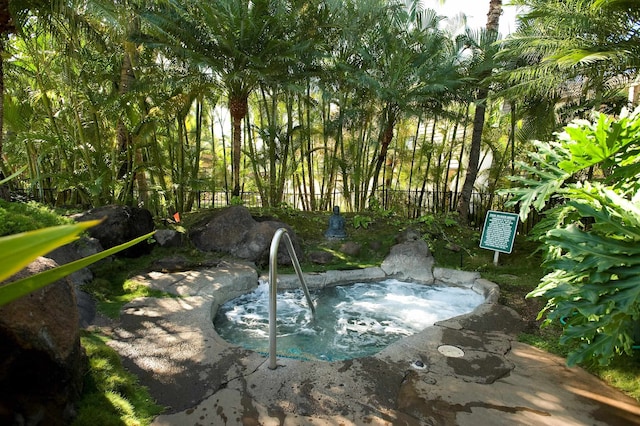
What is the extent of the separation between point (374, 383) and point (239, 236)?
Answer: 14.1ft

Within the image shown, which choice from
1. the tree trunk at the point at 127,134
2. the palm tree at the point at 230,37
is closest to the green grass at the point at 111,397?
the tree trunk at the point at 127,134

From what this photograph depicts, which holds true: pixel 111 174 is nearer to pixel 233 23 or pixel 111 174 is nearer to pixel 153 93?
pixel 153 93

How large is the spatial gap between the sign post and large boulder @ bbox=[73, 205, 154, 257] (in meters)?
5.81

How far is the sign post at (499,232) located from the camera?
5.55m

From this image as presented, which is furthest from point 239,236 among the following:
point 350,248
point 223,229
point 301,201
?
point 301,201

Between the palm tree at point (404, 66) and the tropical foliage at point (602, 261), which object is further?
the palm tree at point (404, 66)

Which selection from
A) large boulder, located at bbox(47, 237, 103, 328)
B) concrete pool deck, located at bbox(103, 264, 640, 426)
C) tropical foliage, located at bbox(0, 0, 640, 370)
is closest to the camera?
concrete pool deck, located at bbox(103, 264, 640, 426)

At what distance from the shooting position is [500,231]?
5.70 metres

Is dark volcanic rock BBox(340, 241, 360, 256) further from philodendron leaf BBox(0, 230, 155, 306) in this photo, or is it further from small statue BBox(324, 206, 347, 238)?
philodendron leaf BBox(0, 230, 155, 306)

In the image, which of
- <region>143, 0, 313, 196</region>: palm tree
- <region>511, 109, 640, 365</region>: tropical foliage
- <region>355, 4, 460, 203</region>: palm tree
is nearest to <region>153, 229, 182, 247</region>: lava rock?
<region>143, 0, 313, 196</region>: palm tree

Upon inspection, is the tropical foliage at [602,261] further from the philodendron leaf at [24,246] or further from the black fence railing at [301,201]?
the black fence railing at [301,201]

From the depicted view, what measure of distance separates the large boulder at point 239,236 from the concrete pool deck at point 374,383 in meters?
2.58

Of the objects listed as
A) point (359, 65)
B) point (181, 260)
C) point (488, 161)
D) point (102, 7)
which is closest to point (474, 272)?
point (181, 260)

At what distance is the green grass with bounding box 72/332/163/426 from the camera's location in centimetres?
196
